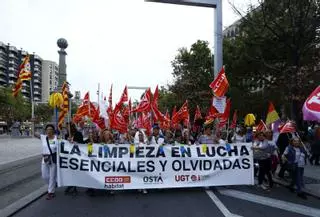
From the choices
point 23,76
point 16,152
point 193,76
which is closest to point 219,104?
point 23,76

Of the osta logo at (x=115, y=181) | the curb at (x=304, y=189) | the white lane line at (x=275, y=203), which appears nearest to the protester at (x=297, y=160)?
the curb at (x=304, y=189)

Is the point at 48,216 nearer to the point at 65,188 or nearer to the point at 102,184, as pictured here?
the point at 102,184

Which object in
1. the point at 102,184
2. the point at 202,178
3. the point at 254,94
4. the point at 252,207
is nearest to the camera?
the point at 252,207

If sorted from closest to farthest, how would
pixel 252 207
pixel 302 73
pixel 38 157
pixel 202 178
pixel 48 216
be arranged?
pixel 48 216 < pixel 252 207 < pixel 202 178 < pixel 302 73 < pixel 38 157

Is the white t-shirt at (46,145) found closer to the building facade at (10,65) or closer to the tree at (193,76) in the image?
the tree at (193,76)

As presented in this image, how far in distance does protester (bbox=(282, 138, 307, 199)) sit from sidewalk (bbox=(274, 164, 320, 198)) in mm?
386

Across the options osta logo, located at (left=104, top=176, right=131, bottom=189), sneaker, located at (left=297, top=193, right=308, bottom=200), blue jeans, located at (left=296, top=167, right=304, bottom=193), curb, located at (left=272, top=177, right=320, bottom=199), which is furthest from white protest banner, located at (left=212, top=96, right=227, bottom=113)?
osta logo, located at (left=104, top=176, right=131, bottom=189)

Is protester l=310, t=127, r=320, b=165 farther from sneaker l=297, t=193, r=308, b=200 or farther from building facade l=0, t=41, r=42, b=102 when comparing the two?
building facade l=0, t=41, r=42, b=102

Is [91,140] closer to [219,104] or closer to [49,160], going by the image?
[49,160]

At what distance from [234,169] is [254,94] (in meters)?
26.5

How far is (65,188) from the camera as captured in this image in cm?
1038

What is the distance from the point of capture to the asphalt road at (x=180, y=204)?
7555 millimetres

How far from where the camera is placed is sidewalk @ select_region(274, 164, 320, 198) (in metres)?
9.85

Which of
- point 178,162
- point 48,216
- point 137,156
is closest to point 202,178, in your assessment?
point 178,162
